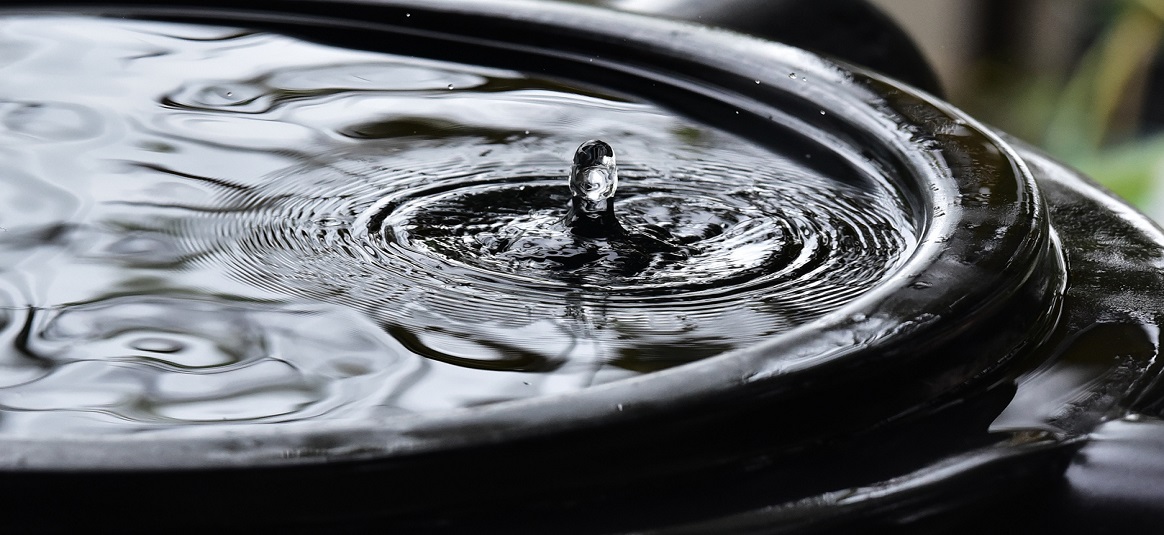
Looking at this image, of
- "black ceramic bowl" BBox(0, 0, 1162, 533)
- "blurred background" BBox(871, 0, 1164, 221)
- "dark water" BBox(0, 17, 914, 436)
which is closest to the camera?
"black ceramic bowl" BBox(0, 0, 1162, 533)

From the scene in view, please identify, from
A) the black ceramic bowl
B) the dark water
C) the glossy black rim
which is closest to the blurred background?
the glossy black rim

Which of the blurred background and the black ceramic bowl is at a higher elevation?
the blurred background

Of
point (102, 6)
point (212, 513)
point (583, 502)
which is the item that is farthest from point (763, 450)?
point (102, 6)

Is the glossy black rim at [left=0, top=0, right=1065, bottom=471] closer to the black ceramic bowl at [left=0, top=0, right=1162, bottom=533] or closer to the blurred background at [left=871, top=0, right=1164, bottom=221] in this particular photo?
the black ceramic bowl at [left=0, top=0, right=1162, bottom=533]

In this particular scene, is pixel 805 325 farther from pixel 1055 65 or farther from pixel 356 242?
pixel 1055 65

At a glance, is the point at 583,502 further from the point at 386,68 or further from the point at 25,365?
the point at 386,68

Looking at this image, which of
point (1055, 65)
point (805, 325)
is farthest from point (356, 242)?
point (1055, 65)

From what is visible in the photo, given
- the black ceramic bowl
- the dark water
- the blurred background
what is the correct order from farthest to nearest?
1. the blurred background
2. the dark water
3. the black ceramic bowl

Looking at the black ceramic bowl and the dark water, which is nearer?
the black ceramic bowl
